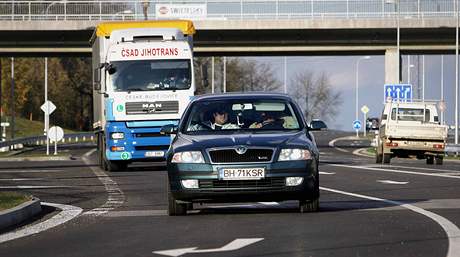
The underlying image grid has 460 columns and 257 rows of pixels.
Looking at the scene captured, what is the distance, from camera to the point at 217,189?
13.1m

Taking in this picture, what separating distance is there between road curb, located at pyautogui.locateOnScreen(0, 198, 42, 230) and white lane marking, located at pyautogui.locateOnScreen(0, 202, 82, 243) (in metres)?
0.32

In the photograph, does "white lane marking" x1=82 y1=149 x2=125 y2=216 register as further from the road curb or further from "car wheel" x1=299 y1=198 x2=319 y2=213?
"car wheel" x1=299 y1=198 x2=319 y2=213

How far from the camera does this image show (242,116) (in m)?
14.5

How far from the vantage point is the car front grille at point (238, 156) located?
42.9 ft

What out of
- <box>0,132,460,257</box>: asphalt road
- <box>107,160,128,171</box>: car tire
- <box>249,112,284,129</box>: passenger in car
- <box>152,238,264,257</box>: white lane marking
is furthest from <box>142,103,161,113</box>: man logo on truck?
<box>152,238,264,257</box>: white lane marking

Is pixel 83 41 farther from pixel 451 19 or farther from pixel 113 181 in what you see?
pixel 113 181

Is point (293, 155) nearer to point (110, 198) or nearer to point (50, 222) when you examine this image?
point (50, 222)

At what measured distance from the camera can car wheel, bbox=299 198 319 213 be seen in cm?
1363

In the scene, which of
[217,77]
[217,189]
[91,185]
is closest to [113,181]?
[91,185]

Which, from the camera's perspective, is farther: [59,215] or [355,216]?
[59,215]

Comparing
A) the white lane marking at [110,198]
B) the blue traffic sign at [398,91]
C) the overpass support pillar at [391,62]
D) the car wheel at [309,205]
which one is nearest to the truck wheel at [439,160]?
the white lane marking at [110,198]

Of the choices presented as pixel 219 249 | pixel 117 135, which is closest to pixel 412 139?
pixel 117 135

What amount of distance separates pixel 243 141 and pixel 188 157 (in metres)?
0.73

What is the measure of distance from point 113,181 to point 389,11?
36.1 m
